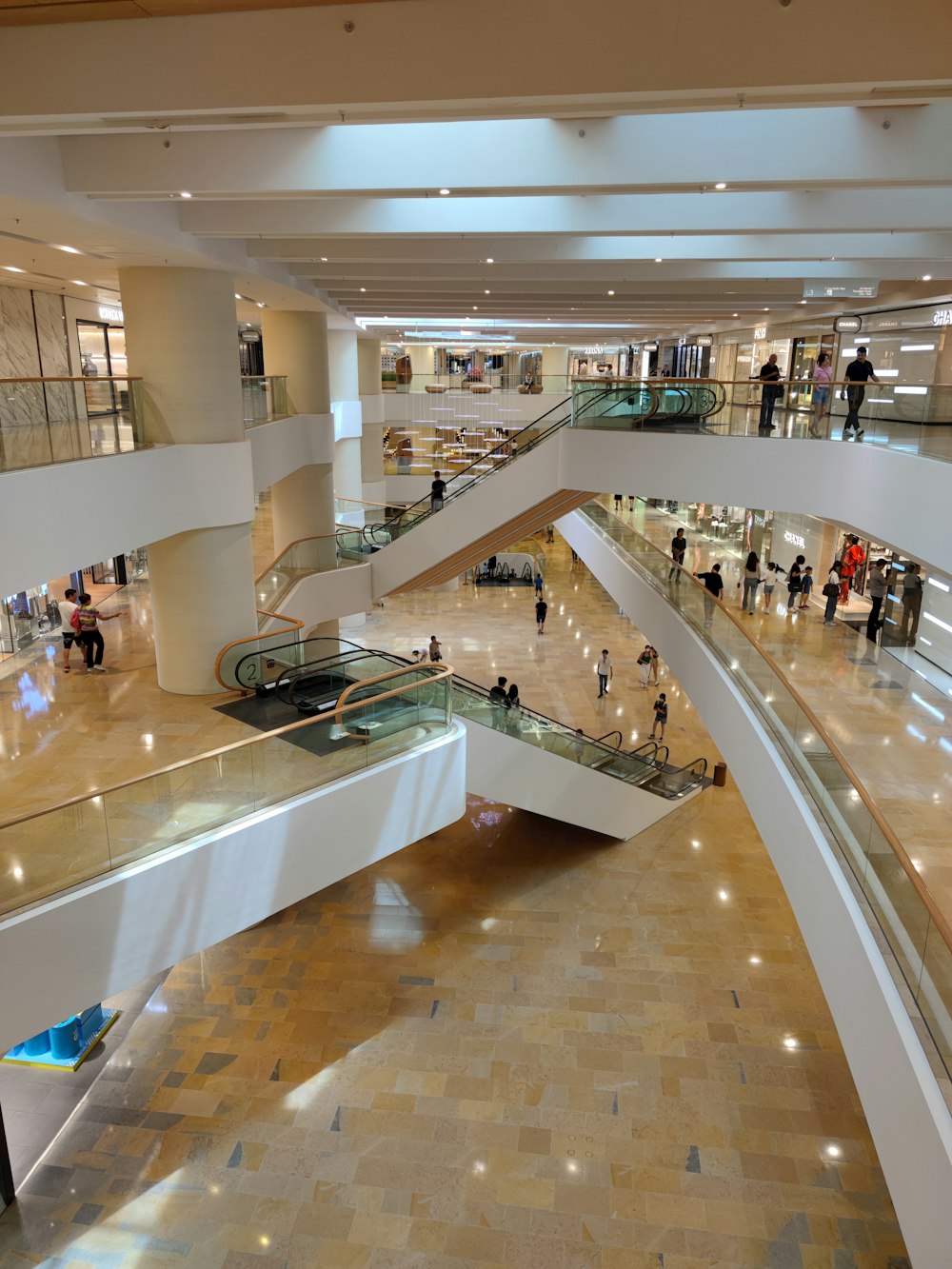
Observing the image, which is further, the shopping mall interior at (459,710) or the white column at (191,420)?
the white column at (191,420)

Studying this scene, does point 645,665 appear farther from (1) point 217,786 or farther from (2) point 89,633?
(1) point 217,786

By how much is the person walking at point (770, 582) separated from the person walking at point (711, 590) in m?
0.69

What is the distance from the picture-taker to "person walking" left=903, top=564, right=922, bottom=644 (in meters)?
13.6

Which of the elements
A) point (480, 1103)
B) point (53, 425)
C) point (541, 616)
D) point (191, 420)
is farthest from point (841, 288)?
point (541, 616)

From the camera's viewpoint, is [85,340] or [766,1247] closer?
[766,1247]

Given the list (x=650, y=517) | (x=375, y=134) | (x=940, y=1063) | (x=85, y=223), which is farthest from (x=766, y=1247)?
(x=650, y=517)

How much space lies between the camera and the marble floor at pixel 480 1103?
712 centimetres

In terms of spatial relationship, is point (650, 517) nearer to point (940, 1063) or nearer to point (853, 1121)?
point (853, 1121)

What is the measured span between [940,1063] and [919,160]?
511 centimetres

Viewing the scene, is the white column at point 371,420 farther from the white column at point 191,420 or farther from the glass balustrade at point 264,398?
the white column at point 191,420

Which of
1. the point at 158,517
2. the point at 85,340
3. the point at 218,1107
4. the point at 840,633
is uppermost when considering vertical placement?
the point at 85,340

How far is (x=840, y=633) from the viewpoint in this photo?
12.7m

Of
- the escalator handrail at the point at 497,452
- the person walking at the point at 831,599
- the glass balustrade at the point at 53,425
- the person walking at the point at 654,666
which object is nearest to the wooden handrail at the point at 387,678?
the glass balustrade at the point at 53,425

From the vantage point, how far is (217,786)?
6816mm
